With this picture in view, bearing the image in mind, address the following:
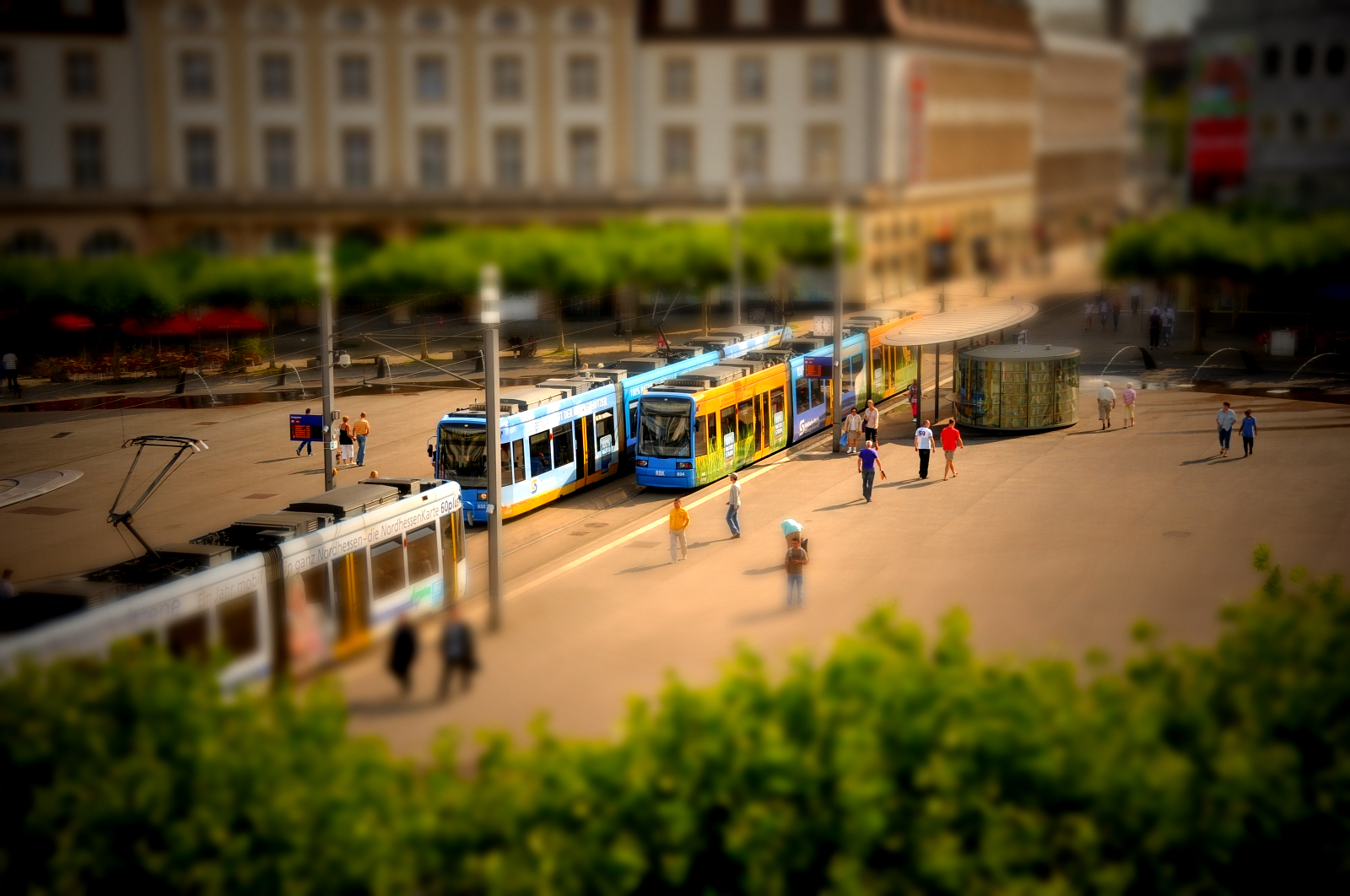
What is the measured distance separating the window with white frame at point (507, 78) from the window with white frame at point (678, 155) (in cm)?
149

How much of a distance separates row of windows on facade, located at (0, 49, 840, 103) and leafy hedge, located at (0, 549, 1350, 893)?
14.1 ft

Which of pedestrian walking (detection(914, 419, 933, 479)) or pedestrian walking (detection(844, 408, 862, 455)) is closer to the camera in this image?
pedestrian walking (detection(914, 419, 933, 479))

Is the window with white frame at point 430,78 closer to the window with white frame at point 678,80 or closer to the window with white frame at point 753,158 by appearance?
the window with white frame at point 678,80

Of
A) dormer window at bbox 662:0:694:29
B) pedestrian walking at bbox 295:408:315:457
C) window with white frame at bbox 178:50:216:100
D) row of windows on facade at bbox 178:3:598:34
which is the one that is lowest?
pedestrian walking at bbox 295:408:315:457

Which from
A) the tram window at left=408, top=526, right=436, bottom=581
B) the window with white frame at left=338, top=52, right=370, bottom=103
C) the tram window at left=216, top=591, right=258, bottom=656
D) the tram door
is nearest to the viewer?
the window with white frame at left=338, top=52, right=370, bottom=103

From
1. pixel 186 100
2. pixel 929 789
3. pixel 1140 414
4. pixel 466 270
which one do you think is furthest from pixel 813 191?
pixel 1140 414

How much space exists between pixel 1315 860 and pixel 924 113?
21.9 feet

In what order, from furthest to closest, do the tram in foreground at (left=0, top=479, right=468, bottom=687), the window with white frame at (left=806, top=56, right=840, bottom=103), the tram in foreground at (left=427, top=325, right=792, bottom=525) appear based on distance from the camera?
the tram in foreground at (left=427, top=325, right=792, bottom=525) → the tram in foreground at (left=0, top=479, right=468, bottom=687) → the window with white frame at (left=806, top=56, right=840, bottom=103)

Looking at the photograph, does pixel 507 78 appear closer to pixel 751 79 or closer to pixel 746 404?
pixel 751 79

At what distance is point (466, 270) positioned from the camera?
50.5 feet

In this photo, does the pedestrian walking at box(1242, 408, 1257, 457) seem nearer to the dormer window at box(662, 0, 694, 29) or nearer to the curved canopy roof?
the curved canopy roof

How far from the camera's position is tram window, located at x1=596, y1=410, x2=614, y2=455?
32.7 meters

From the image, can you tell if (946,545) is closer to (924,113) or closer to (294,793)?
(924,113)

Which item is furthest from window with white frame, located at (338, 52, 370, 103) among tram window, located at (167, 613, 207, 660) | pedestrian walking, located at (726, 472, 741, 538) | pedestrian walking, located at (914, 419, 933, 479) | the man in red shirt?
the man in red shirt
